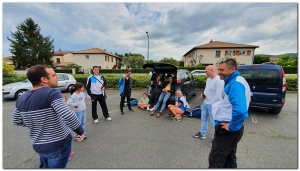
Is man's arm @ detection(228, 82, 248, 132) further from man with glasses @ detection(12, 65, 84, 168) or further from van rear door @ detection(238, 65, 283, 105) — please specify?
van rear door @ detection(238, 65, 283, 105)

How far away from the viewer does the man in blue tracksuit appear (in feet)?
4.94

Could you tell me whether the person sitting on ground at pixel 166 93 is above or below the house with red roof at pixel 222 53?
below

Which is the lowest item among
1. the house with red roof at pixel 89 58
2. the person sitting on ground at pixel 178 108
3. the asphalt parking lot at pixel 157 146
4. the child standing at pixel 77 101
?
the asphalt parking lot at pixel 157 146

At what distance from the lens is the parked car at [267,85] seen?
4238 mm

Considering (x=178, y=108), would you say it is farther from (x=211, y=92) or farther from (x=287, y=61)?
(x=287, y=61)

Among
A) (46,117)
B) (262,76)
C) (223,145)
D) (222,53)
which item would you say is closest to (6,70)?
(46,117)

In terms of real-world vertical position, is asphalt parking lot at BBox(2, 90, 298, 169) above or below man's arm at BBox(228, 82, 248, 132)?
below

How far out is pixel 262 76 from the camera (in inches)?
176

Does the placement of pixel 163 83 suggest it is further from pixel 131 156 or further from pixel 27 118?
pixel 27 118

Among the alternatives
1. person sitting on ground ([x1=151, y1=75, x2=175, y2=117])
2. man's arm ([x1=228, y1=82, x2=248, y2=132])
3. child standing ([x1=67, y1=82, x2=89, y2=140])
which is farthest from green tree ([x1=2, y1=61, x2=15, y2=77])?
man's arm ([x1=228, y1=82, x2=248, y2=132])

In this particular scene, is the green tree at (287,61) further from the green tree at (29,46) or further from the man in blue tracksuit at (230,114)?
the green tree at (29,46)

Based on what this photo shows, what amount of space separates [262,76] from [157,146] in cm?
398

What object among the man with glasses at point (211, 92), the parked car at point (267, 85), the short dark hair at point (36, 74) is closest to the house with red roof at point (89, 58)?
the parked car at point (267, 85)

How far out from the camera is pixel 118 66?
45469 millimetres
